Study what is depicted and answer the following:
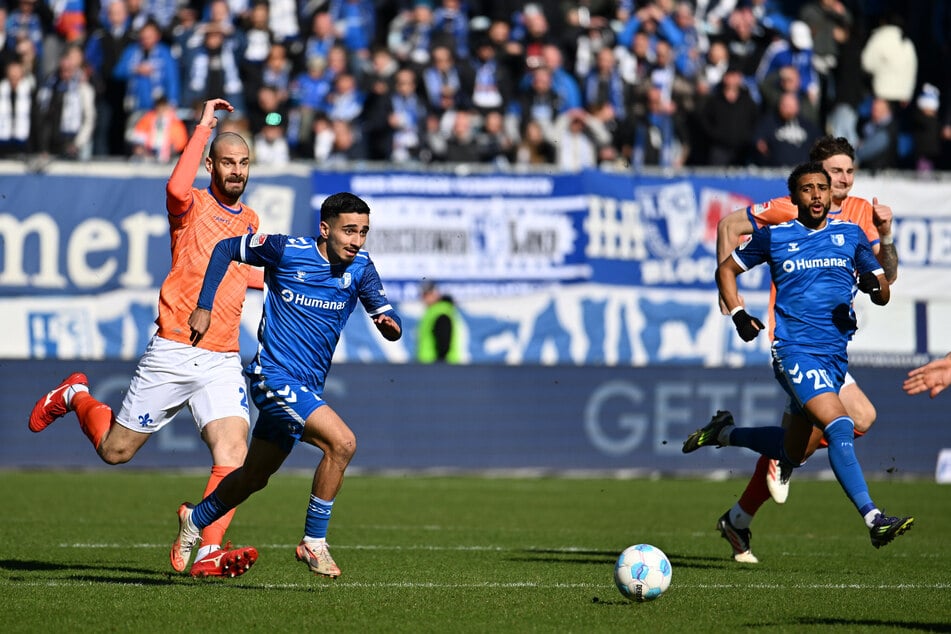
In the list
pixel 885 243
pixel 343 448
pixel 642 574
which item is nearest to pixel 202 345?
pixel 343 448

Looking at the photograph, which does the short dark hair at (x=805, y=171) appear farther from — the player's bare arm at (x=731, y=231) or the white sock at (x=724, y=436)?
the white sock at (x=724, y=436)

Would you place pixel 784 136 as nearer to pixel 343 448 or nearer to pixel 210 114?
pixel 210 114

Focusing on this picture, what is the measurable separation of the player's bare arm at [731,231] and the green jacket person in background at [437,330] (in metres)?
9.32

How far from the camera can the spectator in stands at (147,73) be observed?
20641mm

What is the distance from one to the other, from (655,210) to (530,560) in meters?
10.4

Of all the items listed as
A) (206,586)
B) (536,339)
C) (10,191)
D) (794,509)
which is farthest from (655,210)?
(206,586)

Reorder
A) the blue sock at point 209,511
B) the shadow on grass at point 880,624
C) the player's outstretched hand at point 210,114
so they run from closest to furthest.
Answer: the shadow on grass at point 880,624, the blue sock at point 209,511, the player's outstretched hand at point 210,114

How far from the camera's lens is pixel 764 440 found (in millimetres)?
10312

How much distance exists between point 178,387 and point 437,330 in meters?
10.6

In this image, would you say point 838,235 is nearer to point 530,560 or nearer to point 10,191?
point 530,560

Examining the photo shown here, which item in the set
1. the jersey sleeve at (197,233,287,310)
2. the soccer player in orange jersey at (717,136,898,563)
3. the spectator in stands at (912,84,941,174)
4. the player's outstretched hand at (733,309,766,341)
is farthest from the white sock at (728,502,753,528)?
the spectator in stands at (912,84,941,174)

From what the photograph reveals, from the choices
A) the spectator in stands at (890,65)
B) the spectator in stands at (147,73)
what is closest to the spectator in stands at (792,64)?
the spectator in stands at (890,65)

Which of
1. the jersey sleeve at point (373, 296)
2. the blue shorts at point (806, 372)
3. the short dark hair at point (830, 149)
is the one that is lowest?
the blue shorts at point (806, 372)

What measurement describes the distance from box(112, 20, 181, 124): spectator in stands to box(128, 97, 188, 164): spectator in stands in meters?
0.43
